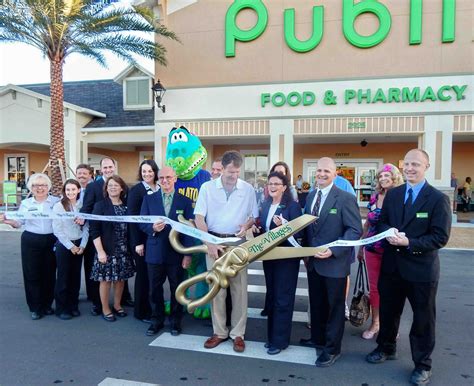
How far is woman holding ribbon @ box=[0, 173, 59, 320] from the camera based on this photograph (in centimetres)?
417

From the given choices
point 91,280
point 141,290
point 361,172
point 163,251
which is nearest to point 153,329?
point 141,290

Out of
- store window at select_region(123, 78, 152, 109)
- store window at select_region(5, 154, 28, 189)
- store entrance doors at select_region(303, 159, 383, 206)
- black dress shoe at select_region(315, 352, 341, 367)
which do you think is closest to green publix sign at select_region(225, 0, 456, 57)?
store window at select_region(123, 78, 152, 109)

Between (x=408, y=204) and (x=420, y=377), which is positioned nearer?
(x=420, y=377)

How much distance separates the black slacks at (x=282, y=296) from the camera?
3.32 metres

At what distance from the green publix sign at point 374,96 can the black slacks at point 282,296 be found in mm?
9801

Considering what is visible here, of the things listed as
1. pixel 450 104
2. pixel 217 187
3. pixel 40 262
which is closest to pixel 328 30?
pixel 450 104

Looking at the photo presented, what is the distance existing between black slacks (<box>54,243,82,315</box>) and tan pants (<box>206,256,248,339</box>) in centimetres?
195

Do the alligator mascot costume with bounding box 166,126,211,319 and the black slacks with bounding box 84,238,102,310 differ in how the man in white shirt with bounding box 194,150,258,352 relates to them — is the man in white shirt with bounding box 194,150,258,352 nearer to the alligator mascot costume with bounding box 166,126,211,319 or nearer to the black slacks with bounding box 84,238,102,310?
the alligator mascot costume with bounding box 166,126,211,319

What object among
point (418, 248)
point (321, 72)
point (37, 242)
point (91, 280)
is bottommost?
point (91, 280)

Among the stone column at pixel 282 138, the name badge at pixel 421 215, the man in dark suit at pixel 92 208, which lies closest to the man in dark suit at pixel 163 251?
the man in dark suit at pixel 92 208

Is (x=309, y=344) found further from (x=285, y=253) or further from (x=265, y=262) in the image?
(x=285, y=253)

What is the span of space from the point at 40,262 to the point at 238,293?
2.57 metres

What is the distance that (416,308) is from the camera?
2.92 m

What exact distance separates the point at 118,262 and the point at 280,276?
79.6 inches
